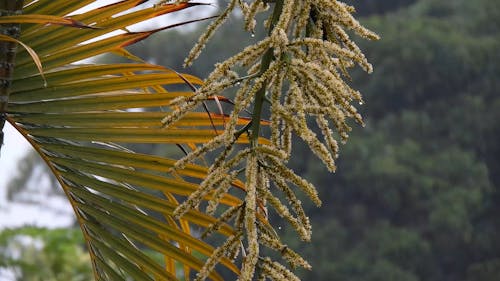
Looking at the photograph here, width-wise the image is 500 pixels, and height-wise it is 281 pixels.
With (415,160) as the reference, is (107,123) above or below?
below

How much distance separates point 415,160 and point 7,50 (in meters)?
26.0

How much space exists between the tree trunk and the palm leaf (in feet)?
0.16

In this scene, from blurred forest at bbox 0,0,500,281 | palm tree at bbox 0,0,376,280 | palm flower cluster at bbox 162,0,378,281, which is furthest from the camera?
blurred forest at bbox 0,0,500,281

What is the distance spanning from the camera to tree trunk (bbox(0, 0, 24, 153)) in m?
1.79

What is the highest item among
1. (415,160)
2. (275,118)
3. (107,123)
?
(415,160)

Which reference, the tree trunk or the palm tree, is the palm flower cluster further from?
the tree trunk

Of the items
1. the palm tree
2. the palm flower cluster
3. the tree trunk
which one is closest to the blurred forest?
the palm tree

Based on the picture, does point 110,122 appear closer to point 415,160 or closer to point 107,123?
point 107,123

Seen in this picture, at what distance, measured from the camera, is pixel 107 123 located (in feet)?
6.08

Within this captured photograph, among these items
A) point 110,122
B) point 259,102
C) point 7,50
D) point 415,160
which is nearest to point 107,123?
point 110,122

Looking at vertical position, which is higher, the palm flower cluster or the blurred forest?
the blurred forest

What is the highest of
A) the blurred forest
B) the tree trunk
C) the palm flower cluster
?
the blurred forest

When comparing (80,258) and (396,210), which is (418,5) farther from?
(80,258)

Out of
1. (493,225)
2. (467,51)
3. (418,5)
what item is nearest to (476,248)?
(493,225)
